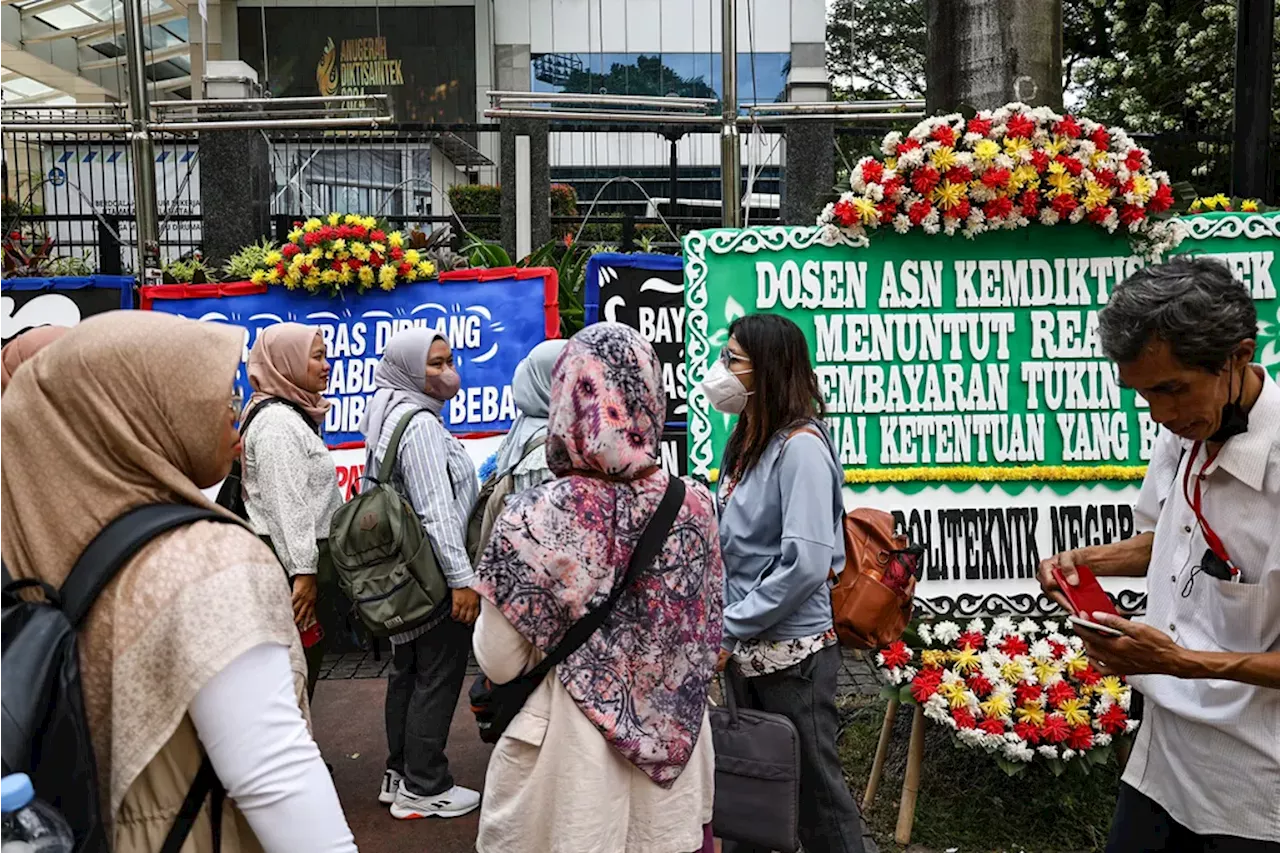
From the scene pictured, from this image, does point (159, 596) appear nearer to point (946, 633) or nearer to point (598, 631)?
point (598, 631)

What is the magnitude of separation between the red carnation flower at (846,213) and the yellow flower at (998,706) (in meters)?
1.97

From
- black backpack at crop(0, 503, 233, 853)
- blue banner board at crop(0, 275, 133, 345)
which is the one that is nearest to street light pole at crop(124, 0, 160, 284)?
blue banner board at crop(0, 275, 133, 345)

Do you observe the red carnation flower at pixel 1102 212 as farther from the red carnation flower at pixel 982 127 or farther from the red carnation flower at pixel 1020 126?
the red carnation flower at pixel 982 127

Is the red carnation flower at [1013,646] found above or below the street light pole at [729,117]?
below

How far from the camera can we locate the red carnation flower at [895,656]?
4.20 m

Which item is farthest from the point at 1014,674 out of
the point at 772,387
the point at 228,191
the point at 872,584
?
the point at 228,191

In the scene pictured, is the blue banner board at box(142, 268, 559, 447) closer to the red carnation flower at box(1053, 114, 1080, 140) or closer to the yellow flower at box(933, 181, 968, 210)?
the yellow flower at box(933, 181, 968, 210)

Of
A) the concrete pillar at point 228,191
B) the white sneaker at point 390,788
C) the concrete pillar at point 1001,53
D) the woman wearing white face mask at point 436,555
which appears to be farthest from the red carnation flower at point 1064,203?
the concrete pillar at point 228,191

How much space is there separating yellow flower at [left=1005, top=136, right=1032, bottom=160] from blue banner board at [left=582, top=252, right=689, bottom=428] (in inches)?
74.4

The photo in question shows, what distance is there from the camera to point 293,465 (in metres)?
4.16

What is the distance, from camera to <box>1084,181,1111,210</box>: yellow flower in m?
4.53

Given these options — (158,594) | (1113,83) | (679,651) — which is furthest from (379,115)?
(1113,83)

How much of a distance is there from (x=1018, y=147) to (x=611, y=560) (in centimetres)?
302

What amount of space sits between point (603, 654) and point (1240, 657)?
1.27 metres
